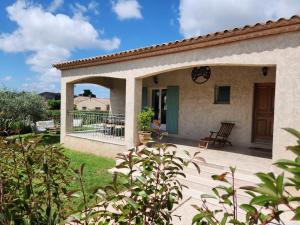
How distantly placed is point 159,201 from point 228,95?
400 inches

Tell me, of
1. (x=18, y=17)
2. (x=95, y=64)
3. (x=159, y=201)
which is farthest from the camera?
(x=18, y=17)

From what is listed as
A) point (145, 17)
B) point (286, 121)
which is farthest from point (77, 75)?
point (286, 121)

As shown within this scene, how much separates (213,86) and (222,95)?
58 centimetres

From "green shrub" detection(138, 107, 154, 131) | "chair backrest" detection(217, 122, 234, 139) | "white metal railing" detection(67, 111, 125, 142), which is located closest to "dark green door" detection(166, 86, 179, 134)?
"white metal railing" detection(67, 111, 125, 142)

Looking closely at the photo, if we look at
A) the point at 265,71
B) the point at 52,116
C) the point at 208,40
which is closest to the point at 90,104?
the point at 52,116

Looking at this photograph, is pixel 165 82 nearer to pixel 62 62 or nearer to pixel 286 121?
pixel 62 62

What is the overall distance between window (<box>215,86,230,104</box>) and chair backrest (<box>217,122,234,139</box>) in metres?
1.03

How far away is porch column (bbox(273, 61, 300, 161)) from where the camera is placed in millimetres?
6430

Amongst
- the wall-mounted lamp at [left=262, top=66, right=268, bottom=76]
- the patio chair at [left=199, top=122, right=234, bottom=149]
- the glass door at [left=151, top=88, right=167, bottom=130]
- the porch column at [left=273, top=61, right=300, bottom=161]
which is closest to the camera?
the porch column at [left=273, top=61, right=300, bottom=161]

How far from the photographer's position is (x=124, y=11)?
17.8 meters

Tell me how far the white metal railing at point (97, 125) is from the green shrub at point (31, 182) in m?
9.39

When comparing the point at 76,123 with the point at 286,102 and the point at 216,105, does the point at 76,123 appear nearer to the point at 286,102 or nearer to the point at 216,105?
the point at 216,105

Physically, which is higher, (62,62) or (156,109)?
(62,62)

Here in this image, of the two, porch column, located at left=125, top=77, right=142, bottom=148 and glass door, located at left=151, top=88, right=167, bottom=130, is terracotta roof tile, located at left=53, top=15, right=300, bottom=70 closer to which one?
porch column, located at left=125, top=77, right=142, bottom=148
